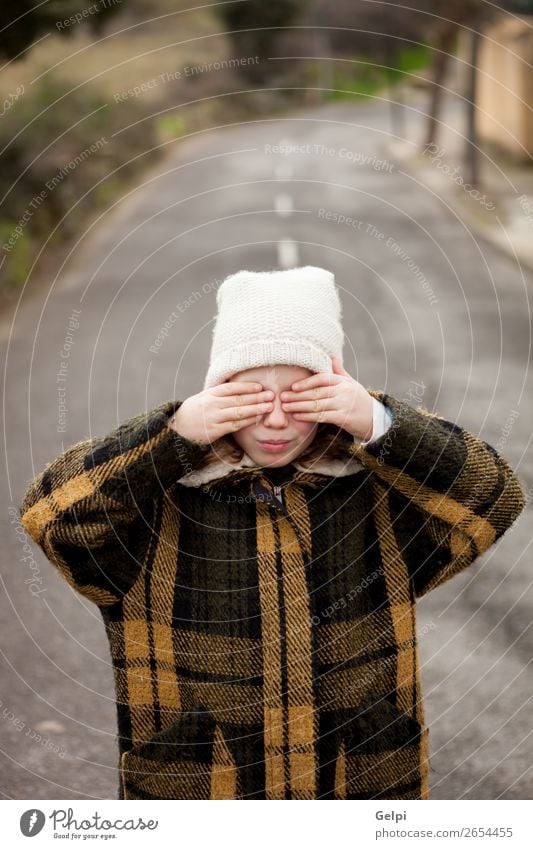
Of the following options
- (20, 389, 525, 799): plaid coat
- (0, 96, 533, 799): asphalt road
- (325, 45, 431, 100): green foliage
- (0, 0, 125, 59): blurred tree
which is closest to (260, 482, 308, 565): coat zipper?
(20, 389, 525, 799): plaid coat

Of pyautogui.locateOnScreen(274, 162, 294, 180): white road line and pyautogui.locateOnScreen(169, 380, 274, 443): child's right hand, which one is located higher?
pyautogui.locateOnScreen(274, 162, 294, 180): white road line

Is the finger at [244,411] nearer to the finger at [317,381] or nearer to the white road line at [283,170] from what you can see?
the finger at [317,381]

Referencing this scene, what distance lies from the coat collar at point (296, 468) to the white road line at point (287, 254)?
5532 millimetres

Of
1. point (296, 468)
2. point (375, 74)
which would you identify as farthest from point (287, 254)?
point (375, 74)

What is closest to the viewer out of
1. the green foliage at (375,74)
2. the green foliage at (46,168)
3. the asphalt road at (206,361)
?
the asphalt road at (206,361)

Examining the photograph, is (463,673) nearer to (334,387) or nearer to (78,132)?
(334,387)

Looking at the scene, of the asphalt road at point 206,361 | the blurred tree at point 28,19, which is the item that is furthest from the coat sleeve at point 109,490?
the blurred tree at point 28,19

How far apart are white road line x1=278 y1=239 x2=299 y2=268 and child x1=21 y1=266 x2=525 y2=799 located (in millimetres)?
5552

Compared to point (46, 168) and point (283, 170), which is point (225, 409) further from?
point (283, 170)

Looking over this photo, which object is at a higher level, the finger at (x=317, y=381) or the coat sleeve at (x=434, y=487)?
the finger at (x=317, y=381)

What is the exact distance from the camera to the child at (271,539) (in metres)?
1.46

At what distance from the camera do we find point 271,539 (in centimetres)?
150

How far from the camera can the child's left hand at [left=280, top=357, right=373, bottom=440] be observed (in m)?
1.43

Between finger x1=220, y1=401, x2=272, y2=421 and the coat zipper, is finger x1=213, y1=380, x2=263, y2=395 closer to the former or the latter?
finger x1=220, y1=401, x2=272, y2=421
